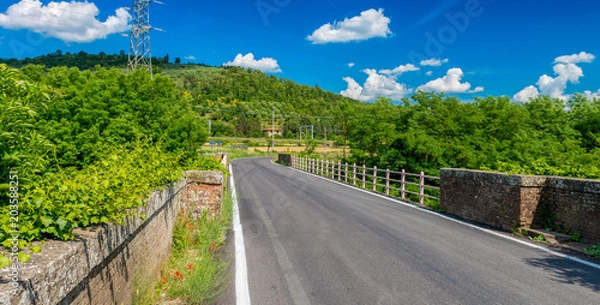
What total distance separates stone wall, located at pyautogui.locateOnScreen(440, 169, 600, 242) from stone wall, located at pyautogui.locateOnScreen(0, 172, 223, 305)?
7351 mm

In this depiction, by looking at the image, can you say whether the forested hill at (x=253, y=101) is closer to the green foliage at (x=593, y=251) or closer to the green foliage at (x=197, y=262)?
the green foliage at (x=197, y=262)

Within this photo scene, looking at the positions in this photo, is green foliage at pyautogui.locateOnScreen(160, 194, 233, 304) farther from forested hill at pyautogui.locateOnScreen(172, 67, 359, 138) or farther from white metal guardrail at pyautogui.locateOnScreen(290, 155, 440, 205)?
forested hill at pyautogui.locateOnScreen(172, 67, 359, 138)

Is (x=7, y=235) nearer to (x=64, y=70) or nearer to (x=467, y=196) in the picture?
(x=467, y=196)

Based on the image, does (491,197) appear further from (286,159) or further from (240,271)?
(286,159)

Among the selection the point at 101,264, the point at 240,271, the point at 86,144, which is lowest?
the point at 240,271

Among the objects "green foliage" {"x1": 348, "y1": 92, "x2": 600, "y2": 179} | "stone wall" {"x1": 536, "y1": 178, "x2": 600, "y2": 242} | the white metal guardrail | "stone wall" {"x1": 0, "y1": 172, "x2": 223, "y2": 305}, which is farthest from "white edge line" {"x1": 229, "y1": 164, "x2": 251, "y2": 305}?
"green foliage" {"x1": 348, "y1": 92, "x2": 600, "y2": 179}

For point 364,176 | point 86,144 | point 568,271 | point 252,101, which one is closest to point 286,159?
point 364,176

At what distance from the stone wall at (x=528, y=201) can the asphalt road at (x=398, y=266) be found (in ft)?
2.61

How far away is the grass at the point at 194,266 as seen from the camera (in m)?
4.95

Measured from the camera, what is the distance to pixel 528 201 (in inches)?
331

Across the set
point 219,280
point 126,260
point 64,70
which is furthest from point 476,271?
point 64,70

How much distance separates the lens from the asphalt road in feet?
16.0

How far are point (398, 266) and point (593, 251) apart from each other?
11.7 feet

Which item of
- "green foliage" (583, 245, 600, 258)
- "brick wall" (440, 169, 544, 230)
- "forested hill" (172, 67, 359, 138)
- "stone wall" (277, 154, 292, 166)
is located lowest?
"stone wall" (277, 154, 292, 166)
